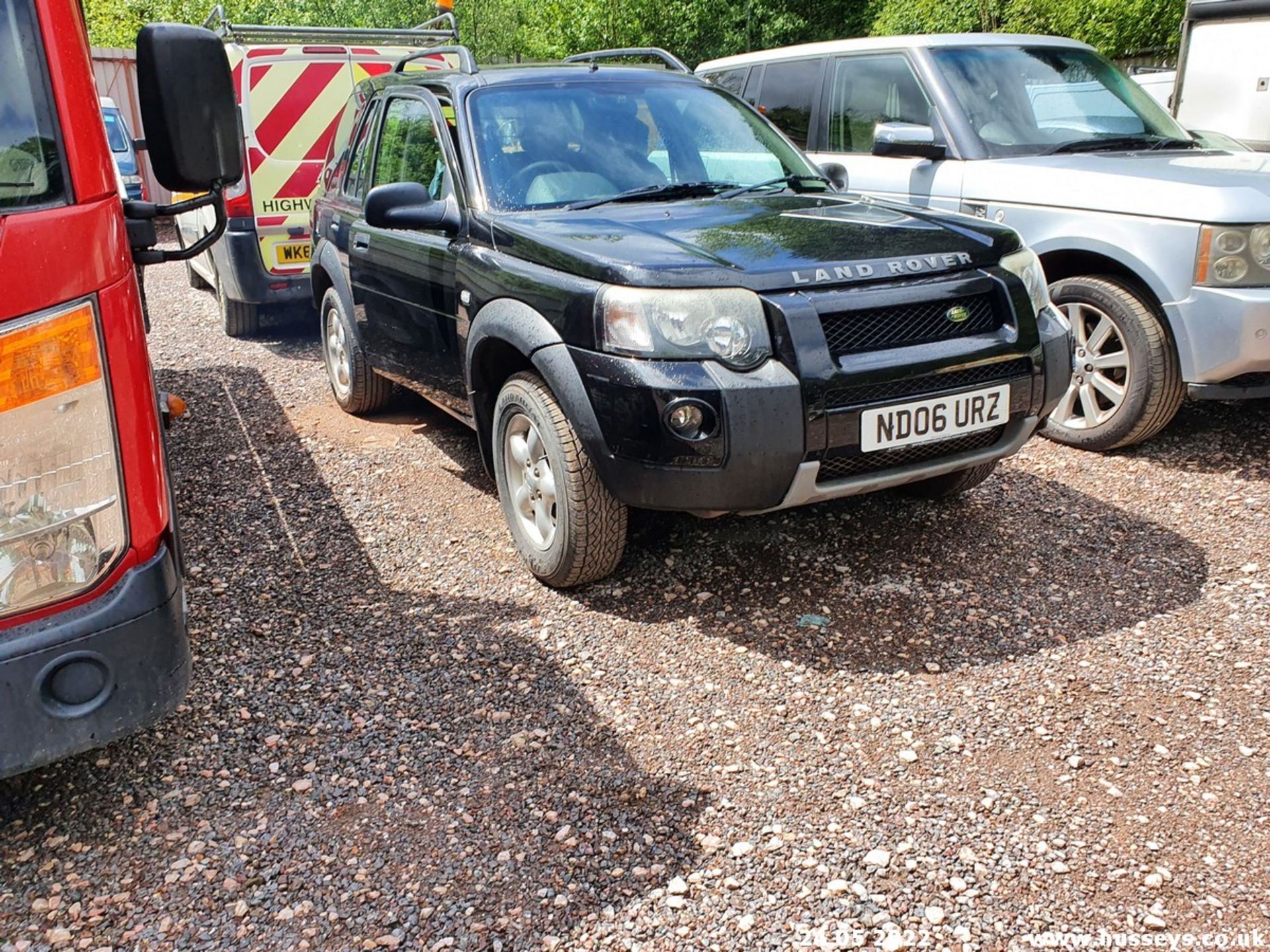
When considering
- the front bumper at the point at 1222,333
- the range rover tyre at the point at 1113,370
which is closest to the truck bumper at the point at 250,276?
the range rover tyre at the point at 1113,370

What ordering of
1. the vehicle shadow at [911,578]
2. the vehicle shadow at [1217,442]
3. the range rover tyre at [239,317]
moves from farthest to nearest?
the range rover tyre at [239,317] < the vehicle shadow at [1217,442] < the vehicle shadow at [911,578]

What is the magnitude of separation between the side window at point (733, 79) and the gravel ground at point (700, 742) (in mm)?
3862

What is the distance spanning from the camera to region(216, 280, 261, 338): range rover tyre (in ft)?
27.9

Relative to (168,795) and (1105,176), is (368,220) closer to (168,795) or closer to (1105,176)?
(168,795)

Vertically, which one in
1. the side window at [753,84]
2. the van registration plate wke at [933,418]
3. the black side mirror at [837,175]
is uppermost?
the side window at [753,84]

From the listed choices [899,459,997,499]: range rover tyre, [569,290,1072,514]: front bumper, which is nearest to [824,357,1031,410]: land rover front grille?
[569,290,1072,514]: front bumper

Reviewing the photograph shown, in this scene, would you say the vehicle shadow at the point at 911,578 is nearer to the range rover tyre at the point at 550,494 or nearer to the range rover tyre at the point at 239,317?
the range rover tyre at the point at 550,494

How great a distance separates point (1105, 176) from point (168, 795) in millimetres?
4695

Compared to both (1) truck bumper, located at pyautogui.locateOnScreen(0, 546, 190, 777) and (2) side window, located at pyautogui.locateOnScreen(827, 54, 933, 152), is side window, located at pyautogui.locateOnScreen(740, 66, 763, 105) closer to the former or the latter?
(2) side window, located at pyautogui.locateOnScreen(827, 54, 933, 152)

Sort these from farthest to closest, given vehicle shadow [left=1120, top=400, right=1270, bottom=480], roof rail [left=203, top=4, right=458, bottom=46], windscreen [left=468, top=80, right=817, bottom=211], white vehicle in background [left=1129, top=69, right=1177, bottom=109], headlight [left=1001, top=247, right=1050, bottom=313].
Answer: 1. white vehicle in background [left=1129, top=69, right=1177, bottom=109]
2. roof rail [left=203, top=4, right=458, bottom=46]
3. vehicle shadow [left=1120, top=400, right=1270, bottom=480]
4. windscreen [left=468, top=80, right=817, bottom=211]
5. headlight [left=1001, top=247, right=1050, bottom=313]

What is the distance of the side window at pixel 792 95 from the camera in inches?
269

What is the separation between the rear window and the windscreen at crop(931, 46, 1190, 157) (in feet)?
15.4

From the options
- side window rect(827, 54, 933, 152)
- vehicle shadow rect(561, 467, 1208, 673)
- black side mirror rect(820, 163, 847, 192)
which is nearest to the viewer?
vehicle shadow rect(561, 467, 1208, 673)

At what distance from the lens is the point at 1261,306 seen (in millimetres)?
4562
